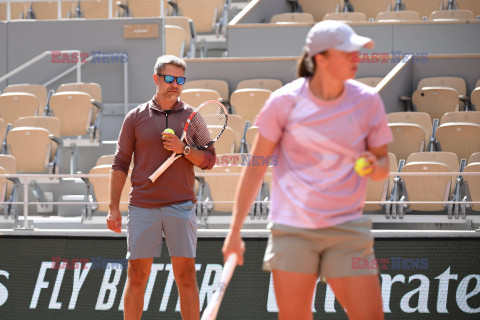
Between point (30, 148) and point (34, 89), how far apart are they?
2.02 m

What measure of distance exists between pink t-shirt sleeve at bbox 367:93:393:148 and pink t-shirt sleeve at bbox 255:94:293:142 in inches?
13.1

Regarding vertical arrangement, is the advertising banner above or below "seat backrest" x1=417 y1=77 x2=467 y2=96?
below

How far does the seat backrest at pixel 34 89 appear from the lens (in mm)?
10438

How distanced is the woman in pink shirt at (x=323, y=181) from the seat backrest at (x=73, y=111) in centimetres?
663

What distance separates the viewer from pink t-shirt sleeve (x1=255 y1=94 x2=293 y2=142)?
3.07 m

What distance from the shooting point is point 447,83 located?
32.7ft

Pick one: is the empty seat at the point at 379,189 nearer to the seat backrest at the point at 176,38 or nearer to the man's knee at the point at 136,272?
the man's knee at the point at 136,272

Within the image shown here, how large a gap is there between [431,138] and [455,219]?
5.54 feet

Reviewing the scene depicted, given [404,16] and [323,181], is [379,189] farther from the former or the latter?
[404,16]

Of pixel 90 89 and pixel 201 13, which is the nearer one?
pixel 90 89

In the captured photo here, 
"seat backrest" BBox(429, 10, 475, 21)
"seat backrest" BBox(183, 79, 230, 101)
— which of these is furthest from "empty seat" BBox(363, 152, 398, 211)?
"seat backrest" BBox(429, 10, 475, 21)

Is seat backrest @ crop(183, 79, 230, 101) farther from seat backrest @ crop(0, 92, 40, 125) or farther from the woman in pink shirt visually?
the woman in pink shirt

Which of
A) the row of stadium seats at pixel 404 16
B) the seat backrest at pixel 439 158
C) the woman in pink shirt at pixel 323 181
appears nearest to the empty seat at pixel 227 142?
the seat backrest at pixel 439 158

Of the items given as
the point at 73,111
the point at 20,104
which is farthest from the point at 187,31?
the point at 20,104
